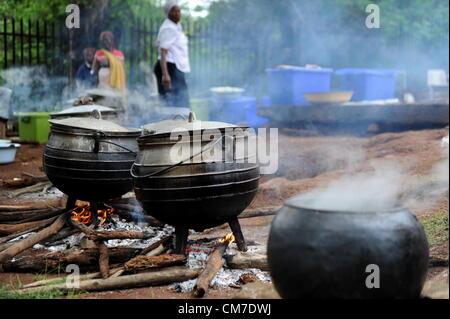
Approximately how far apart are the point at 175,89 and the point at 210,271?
5.24 m

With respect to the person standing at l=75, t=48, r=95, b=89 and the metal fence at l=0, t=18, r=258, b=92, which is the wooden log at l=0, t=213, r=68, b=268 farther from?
the metal fence at l=0, t=18, r=258, b=92

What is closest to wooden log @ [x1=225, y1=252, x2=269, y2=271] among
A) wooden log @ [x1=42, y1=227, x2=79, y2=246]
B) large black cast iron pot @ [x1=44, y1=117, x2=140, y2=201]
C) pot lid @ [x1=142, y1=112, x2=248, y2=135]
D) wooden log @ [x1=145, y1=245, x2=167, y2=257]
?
wooden log @ [x1=145, y1=245, x2=167, y2=257]

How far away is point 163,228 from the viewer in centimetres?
535

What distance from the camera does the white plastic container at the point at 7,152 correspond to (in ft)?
30.1

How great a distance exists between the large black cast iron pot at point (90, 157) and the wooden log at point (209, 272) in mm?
1458

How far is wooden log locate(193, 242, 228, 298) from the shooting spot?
355cm

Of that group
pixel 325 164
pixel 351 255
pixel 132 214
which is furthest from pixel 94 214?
pixel 325 164

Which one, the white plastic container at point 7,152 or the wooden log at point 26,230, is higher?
the white plastic container at point 7,152

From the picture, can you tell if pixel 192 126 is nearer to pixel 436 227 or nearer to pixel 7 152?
pixel 436 227

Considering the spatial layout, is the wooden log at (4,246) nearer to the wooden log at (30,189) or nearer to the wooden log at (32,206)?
the wooden log at (32,206)

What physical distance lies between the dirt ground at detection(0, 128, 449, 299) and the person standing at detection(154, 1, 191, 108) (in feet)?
6.97

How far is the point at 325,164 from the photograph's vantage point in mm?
8617

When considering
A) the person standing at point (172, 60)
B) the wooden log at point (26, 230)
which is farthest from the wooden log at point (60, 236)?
the person standing at point (172, 60)
